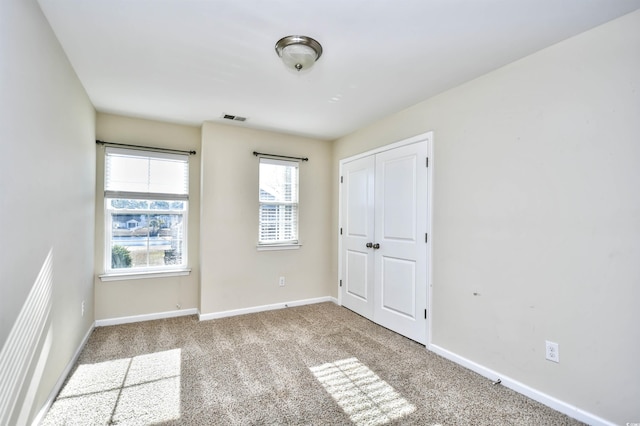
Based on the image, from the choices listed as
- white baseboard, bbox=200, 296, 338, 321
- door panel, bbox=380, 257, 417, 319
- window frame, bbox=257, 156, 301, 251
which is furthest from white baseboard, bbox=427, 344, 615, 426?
window frame, bbox=257, 156, 301, 251

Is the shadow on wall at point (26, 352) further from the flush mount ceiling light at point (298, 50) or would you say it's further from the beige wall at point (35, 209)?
the flush mount ceiling light at point (298, 50)

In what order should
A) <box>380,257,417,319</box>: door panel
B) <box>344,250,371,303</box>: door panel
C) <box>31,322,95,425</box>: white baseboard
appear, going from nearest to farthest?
<box>31,322,95,425</box>: white baseboard < <box>380,257,417,319</box>: door panel < <box>344,250,371,303</box>: door panel

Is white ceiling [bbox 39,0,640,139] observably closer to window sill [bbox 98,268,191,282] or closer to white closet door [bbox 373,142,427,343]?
white closet door [bbox 373,142,427,343]

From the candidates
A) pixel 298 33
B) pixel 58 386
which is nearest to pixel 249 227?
pixel 58 386

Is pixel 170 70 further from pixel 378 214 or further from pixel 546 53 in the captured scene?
pixel 546 53

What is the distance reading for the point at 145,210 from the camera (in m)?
3.66

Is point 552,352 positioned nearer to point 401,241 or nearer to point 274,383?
point 401,241

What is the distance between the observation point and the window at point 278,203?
13.6 ft

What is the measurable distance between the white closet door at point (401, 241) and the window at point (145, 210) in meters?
2.45

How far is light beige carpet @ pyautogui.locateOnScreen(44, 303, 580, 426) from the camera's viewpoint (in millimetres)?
1938

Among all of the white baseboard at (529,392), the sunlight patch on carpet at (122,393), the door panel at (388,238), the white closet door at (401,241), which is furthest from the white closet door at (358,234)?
the sunlight patch on carpet at (122,393)

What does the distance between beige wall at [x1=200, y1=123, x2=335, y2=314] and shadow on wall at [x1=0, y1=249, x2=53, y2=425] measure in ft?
6.04

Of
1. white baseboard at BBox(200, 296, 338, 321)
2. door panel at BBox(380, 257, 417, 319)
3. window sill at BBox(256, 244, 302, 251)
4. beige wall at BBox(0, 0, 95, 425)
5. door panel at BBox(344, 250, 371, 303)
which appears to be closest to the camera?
beige wall at BBox(0, 0, 95, 425)

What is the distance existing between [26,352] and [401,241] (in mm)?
3003
